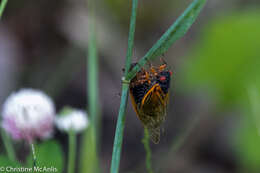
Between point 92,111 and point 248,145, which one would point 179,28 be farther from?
point 248,145

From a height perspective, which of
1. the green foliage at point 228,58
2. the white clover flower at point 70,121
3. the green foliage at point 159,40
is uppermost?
the green foliage at point 228,58

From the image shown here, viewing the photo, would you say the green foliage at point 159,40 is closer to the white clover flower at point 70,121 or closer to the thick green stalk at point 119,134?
the thick green stalk at point 119,134

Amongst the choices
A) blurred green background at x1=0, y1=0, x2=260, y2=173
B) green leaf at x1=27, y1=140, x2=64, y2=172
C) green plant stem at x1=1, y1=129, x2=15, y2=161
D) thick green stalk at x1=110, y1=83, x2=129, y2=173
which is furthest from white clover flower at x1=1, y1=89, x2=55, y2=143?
blurred green background at x1=0, y1=0, x2=260, y2=173

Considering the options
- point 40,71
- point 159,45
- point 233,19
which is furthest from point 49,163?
point 233,19

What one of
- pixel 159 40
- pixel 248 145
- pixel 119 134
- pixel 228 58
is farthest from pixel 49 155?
pixel 228 58

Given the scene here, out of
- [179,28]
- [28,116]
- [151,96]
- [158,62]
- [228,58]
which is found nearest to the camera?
[179,28]

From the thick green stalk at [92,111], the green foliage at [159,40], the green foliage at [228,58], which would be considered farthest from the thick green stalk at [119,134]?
the green foliage at [228,58]
